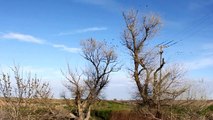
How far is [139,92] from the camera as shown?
1532 inches

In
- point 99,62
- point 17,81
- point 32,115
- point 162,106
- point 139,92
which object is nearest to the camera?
point 17,81


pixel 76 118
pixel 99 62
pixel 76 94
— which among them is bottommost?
pixel 76 118

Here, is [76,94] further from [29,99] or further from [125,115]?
[29,99]

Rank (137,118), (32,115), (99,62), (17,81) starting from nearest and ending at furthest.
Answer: (17,81), (32,115), (137,118), (99,62)

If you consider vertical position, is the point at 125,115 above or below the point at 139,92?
below

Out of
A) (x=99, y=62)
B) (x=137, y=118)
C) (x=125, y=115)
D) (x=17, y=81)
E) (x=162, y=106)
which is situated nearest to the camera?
(x=17, y=81)

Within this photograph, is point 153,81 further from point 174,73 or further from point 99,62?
point 99,62

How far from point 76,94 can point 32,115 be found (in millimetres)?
22763

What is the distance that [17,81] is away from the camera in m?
15.3

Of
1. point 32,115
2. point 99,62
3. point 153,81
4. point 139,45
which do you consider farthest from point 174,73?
point 32,115

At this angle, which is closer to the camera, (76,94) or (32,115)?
(32,115)

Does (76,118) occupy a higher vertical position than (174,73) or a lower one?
lower

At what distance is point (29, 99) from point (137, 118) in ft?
61.8

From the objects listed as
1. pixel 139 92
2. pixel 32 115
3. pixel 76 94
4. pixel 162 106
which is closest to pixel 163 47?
pixel 139 92
